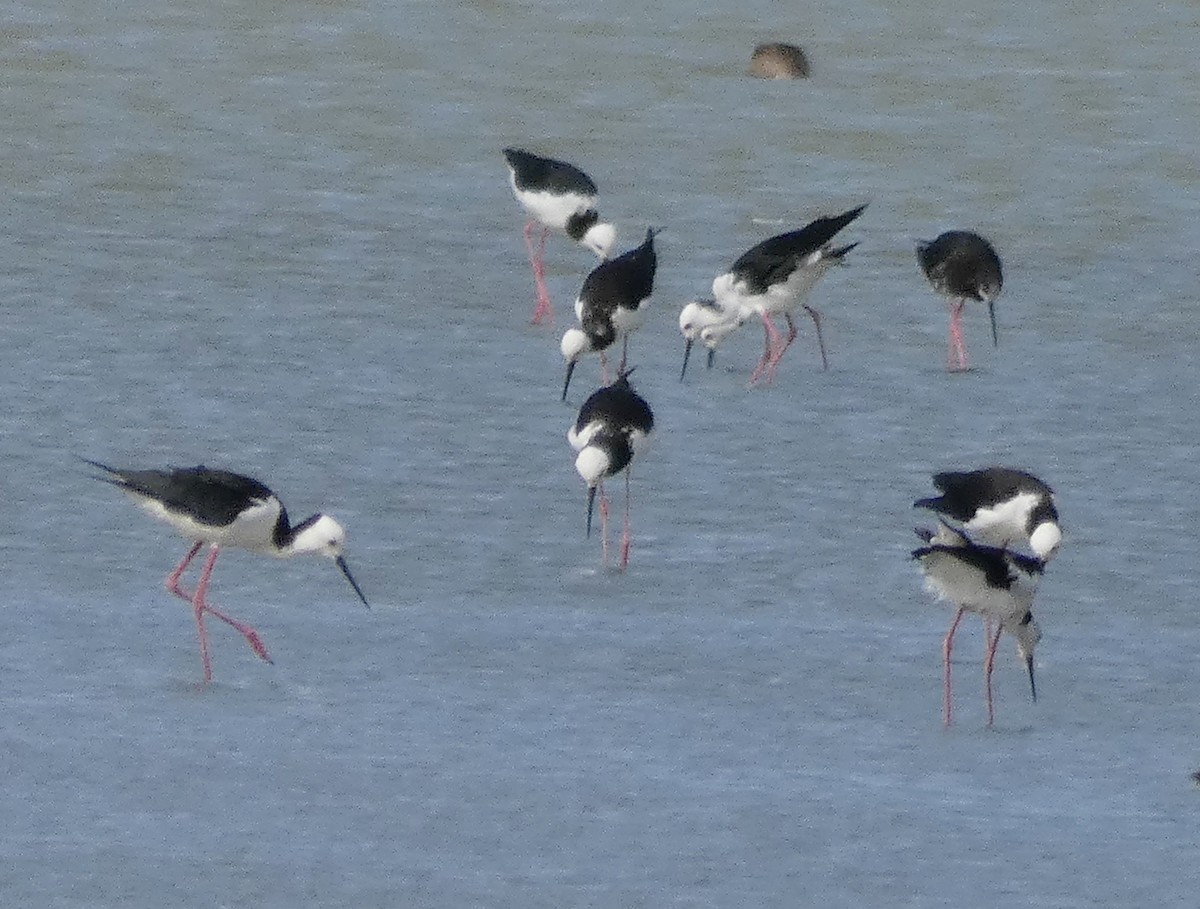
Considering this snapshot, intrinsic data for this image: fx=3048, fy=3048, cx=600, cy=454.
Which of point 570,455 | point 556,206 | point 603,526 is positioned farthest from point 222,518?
point 556,206

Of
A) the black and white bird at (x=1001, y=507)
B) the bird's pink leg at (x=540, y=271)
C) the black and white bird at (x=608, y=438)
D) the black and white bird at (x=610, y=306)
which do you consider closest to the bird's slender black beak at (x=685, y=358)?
the black and white bird at (x=610, y=306)

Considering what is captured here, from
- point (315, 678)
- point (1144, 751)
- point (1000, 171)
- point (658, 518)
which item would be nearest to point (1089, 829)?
point (1144, 751)

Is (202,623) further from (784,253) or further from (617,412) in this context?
(784,253)

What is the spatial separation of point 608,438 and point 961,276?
2.18 metres

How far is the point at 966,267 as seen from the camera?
10547 mm

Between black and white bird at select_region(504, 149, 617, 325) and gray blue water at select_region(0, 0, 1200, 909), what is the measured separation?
19 centimetres

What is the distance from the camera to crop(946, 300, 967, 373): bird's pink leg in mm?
10500

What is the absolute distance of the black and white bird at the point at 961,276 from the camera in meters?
10.5

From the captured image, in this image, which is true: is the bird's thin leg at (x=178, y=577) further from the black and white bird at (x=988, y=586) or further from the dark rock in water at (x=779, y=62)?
the dark rock in water at (x=779, y=62)

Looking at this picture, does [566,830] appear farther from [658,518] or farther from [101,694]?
[658,518]

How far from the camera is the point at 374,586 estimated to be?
823 centimetres

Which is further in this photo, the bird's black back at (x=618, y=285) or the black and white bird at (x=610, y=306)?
the bird's black back at (x=618, y=285)

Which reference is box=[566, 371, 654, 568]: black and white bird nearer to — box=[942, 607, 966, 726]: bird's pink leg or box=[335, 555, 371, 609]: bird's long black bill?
box=[335, 555, 371, 609]: bird's long black bill

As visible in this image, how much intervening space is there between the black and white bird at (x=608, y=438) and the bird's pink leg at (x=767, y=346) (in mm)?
1344
